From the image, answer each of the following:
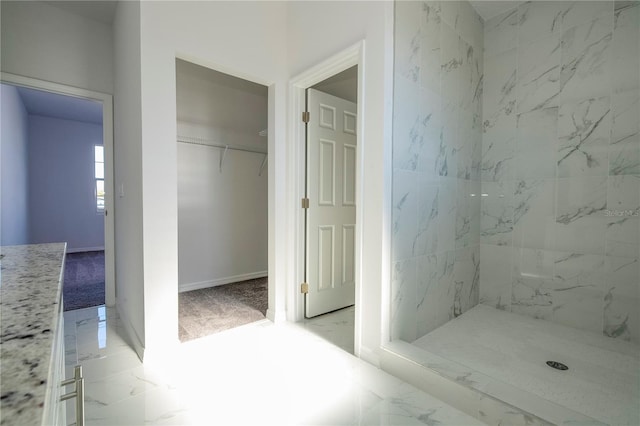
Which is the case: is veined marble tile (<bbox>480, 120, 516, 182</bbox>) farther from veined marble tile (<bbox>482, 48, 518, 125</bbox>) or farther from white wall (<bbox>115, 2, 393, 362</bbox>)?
white wall (<bbox>115, 2, 393, 362</bbox>)

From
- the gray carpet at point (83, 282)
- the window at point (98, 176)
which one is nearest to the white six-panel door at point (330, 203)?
the gray carpet at point (83, 282)

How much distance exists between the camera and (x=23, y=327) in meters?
0.41

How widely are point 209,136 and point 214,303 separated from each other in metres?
1.98

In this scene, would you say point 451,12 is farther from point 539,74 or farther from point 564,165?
point 564,165

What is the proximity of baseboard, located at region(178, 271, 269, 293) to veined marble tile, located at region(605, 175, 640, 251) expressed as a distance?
365cm

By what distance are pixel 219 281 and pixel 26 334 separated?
11.6 feet

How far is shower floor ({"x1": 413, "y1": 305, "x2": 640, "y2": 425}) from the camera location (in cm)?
156

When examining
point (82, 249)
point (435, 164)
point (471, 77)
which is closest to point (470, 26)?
point (471, 77)

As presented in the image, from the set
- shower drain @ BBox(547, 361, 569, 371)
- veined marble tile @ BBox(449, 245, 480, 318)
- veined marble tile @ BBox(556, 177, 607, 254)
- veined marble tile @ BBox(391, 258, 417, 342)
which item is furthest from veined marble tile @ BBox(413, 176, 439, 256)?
veined marble tile @ BBox(556, 177, 607, 254)

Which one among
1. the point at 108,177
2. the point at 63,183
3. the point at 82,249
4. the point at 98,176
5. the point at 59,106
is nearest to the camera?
the point at 108,177

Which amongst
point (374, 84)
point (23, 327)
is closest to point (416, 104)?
point (374, 84)

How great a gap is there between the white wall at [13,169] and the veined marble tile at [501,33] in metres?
5.46

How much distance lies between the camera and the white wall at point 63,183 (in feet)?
18.7

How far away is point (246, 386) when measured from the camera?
172 centimetres
